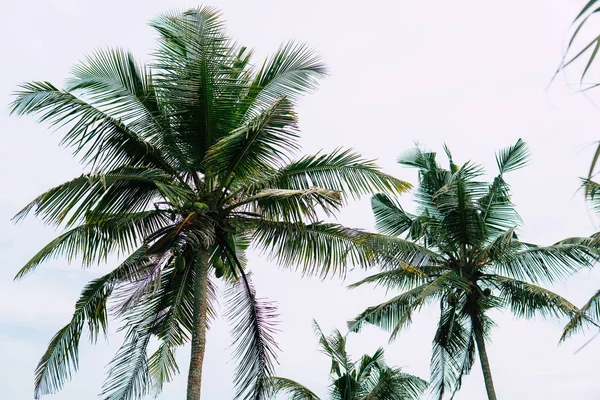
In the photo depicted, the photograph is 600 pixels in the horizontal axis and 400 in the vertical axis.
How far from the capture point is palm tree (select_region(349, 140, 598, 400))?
15.7 metres

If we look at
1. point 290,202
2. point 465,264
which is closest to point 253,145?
point 290,202

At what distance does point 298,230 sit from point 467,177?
7.60 metres

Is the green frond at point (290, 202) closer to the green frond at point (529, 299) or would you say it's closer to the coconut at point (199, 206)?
the coconut at point (199, 206)

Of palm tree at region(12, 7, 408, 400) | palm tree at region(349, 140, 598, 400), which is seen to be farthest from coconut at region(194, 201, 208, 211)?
palm tree at region(349, 140, 598, 400)

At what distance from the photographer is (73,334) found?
1057 cm

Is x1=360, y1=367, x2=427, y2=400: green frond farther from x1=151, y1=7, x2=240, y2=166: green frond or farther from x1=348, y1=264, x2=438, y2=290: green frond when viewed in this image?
x1=151, y1=7, x2=240, y2=166: green frond

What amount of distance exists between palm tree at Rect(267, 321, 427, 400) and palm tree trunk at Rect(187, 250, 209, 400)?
6.83m

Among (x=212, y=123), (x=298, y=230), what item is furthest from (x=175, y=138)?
(x=298, y=230)

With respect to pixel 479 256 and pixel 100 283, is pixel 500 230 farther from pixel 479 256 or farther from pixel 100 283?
pixel 100 283

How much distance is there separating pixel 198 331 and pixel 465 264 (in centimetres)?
803

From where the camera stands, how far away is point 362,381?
17938mm

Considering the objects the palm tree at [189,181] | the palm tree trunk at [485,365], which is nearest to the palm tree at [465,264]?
the palm tree trunk at [485,365]

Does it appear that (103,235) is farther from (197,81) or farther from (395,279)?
(395,279)

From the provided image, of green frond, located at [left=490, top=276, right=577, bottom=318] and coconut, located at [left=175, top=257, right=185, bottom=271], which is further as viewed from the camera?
green frond, located at [left=490, top=276, right=577, bottom=318]
